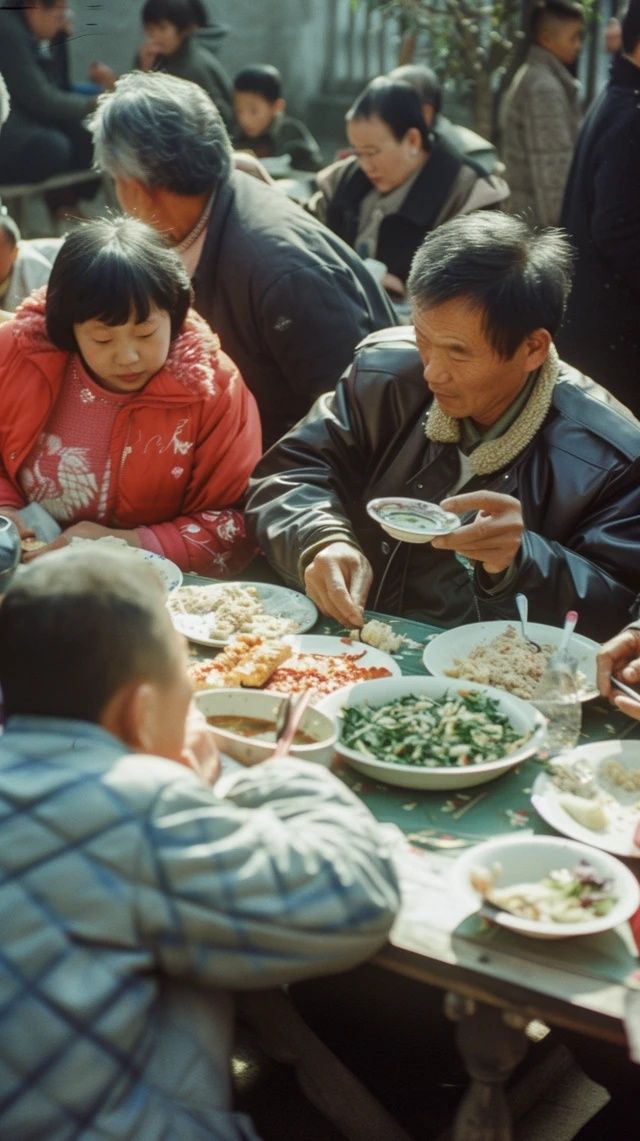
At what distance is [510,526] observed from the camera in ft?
8.64

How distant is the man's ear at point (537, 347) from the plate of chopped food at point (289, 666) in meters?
0.79

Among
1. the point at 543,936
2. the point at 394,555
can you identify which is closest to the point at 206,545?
the point at 394,555

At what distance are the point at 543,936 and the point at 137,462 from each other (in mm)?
2003

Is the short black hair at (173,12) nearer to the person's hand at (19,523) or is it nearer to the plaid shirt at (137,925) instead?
the person's hand at (19,523)

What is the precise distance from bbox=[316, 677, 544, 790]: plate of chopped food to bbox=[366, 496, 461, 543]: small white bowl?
36cm

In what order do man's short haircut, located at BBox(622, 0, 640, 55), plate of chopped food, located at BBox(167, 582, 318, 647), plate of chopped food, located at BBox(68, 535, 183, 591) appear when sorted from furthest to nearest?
man's short haircut, located at BBox(622, 0, 640, 55) → plate of chopped food, located at BBox(68, 535, 183, 591) → plate of chopped food, located at BBox(167, 582, 318, 647)

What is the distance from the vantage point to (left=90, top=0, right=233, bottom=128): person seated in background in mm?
8102

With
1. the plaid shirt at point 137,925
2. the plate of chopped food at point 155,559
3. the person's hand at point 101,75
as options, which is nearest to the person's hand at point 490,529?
the plate of chopped food at point 155,559

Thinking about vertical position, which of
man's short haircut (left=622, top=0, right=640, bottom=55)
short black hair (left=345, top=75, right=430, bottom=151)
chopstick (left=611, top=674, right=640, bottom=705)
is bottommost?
chopstick (left=611, top=674, right=640, bottom=705)

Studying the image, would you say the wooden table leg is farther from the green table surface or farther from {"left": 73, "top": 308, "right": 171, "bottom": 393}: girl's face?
{"left": 73, "top": 308, "right": 171, "bottom": 393}: girl's face

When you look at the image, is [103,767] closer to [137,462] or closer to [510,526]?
[510,526]

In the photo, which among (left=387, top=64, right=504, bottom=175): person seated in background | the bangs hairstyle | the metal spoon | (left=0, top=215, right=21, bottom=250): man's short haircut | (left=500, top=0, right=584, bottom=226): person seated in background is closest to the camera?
the metal spoon

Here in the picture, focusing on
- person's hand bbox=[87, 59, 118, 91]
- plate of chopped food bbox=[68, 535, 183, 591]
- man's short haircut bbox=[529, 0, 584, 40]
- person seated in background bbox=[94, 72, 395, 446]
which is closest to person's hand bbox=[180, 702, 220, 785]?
plate of chopped food bbox=[68, 535, 183, 591]

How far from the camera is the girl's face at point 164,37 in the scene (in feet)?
26.8
